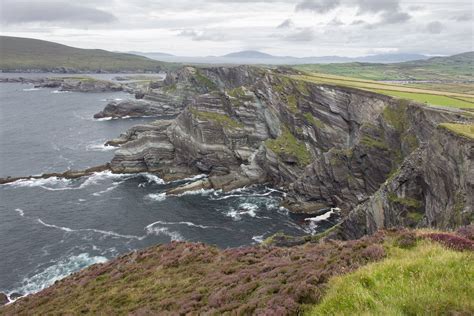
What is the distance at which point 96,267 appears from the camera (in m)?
40.3

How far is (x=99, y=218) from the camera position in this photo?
77812 mm

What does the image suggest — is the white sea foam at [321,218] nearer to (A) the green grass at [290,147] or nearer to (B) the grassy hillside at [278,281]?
(A) the green grass at [290,147]

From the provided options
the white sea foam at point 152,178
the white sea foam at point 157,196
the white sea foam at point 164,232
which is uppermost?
the white sea foam at point 152,178

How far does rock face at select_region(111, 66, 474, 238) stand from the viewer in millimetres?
50888

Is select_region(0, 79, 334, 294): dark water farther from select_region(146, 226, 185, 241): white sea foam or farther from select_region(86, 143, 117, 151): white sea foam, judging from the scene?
select_region(86, 143, 117, 151): white sea foam

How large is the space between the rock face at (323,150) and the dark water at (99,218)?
6903 millimetres

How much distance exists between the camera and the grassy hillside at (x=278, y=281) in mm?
13125

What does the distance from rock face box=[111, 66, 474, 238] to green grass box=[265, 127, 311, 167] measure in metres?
0.26

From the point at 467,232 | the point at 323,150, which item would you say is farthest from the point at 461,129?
the point at 323,150

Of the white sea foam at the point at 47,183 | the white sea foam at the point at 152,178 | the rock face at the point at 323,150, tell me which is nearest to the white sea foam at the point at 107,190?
the white sea foam at the point at 152,178

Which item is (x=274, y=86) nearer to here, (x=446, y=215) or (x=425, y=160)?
(x=425, y=160)

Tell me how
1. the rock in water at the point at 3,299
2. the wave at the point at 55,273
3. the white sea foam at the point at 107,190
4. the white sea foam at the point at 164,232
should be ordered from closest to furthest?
1. the rock in water at the point at 3,299
2. the wave at the point at 55,273
3. the white sea foam at the point at 164,232
4. the white sea foam at the point at 107,190

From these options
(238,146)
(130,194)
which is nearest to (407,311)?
(130,194)

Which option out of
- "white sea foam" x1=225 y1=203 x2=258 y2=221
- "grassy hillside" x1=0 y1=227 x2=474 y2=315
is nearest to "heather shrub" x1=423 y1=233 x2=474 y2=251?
"grassy hillside" x1=0 y1=227 x2=474 y2=315
